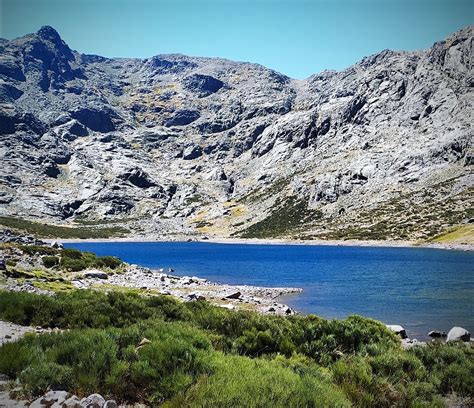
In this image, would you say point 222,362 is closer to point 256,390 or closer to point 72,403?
point 256,390

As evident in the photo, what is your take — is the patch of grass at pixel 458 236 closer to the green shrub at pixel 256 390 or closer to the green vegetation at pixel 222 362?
the green vegetation at pixel 222 362

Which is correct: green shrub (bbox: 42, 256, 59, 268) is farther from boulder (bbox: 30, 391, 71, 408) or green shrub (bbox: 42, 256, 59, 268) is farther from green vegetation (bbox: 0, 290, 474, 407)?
boulder (bbox: 30, 391, 71, 408)

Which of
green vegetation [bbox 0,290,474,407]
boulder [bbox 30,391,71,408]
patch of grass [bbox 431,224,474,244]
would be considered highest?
boulder [bbox 30,391,71,408]

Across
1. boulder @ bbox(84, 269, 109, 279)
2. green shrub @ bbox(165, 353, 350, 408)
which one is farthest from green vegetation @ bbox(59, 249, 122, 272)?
green shrub @ bbox(165, 353, 350, 408)

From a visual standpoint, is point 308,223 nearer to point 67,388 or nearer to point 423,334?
point 423,334

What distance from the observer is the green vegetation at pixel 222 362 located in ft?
28.8

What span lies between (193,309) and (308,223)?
173146 millimetres

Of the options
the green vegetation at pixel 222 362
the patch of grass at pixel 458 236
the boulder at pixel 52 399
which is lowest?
the patch of grass at pixel 458 236

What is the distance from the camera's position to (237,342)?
1437 cm

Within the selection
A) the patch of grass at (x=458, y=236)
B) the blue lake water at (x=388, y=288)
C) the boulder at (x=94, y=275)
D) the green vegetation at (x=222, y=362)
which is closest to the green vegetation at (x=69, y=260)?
the boulder at (x=94, y=275)

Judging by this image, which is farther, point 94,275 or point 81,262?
point 81,262

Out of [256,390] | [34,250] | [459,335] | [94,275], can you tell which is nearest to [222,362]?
[256,390]

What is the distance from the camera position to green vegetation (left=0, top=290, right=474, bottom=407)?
28.8 feet

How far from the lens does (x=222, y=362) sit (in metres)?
10.5
